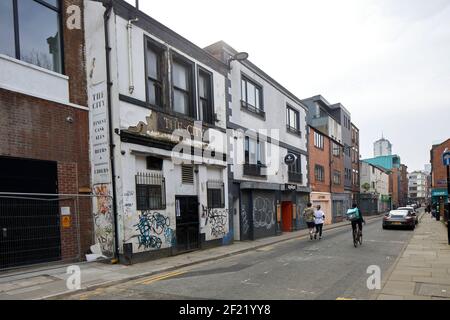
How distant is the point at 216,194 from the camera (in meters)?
15.6

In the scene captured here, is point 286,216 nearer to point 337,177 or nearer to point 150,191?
point 150,191

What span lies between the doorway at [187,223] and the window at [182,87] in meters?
3.44

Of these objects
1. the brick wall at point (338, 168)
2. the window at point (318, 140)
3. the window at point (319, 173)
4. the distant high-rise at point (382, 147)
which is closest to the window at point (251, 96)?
the window at point (318, 140)

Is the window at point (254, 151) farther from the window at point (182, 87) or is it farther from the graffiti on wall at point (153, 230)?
the graffiti on wall at point (153, 230)

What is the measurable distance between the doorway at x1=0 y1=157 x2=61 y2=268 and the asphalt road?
2652mm

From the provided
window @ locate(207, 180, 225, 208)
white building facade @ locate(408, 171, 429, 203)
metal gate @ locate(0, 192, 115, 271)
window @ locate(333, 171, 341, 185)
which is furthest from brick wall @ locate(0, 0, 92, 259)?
white building facade @ locate(408, 171, 429, 203)

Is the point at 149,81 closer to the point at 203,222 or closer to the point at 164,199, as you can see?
the point at 164,199

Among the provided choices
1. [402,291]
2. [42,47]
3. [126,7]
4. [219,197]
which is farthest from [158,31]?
[402,291]

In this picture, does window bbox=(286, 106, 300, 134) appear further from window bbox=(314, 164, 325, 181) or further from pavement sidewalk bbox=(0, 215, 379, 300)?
pavement sidewalk bbox=(0, 215, 379, 300)

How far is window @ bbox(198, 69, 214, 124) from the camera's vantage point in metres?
15.5

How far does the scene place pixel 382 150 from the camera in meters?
111

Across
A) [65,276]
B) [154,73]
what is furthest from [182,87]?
[65,276]

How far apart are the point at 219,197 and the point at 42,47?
869cm

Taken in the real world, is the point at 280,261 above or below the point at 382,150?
below
